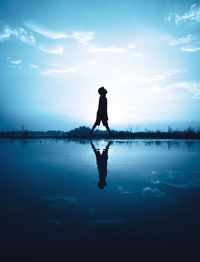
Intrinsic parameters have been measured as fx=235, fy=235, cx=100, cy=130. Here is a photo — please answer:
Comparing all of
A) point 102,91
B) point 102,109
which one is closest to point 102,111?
point 102,109

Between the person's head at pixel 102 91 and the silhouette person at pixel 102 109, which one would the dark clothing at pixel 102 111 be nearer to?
the silhouette person at pixel 102 109

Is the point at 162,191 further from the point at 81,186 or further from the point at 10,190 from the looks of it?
the point at 10,190

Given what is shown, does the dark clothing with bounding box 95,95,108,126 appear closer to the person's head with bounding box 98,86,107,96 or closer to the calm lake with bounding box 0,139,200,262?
the person's head with bounding box 98,86,107,96

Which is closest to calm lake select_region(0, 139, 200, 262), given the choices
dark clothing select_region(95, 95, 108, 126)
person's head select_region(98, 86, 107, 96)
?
dark clothing select_region(95, 95, 108, 126)

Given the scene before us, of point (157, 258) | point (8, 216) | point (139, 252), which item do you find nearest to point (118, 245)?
point (139, 252)

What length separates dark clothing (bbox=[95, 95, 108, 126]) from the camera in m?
11.1

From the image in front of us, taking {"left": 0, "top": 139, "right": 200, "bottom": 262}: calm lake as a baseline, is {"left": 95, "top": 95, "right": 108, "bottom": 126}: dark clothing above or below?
above

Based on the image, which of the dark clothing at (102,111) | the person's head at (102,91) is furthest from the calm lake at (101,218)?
the person's head at (102,91)

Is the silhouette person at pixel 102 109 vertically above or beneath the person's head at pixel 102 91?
beneath

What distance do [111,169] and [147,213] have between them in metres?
2.01

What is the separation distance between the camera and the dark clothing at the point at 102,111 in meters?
11.1

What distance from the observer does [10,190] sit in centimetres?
253

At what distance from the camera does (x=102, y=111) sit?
437 inches

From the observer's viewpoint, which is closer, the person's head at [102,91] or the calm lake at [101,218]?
the calm lake at [101,218]
